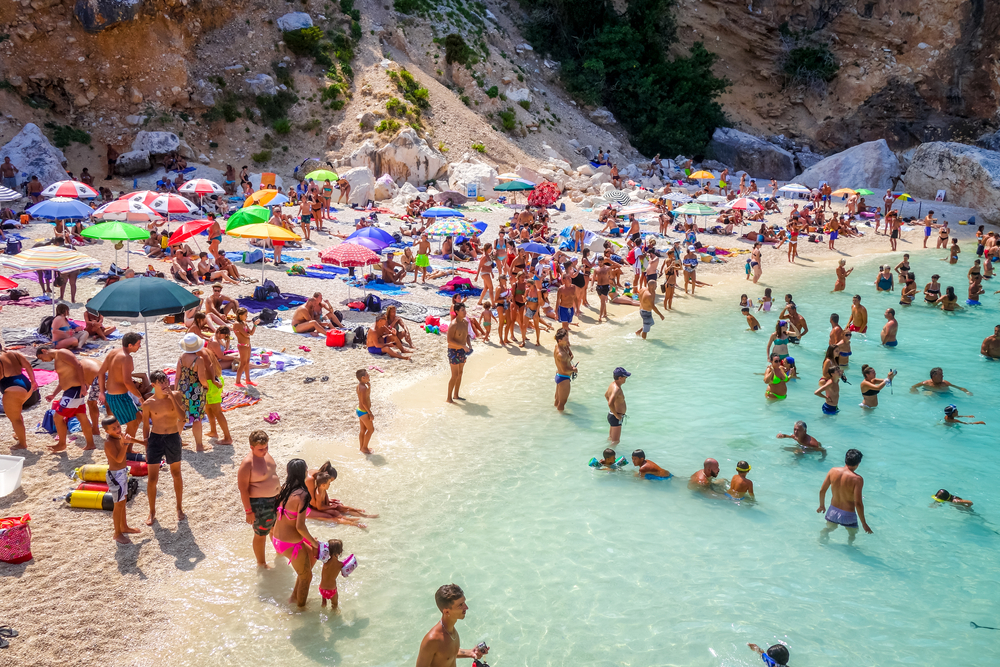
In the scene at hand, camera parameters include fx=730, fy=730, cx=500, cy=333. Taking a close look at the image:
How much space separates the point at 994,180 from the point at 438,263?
80.1 feet

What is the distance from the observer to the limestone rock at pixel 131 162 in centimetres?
2640

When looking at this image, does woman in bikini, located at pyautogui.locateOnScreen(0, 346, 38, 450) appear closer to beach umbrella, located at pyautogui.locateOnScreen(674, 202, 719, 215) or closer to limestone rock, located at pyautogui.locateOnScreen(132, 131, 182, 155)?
beach umbrella, located at pyautogui.locateOnScreen(674, 202, 719, 215)

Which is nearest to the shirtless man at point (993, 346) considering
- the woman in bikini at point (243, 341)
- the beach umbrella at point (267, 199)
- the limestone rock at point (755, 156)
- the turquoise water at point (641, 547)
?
the turquoise water at point (641, 547)

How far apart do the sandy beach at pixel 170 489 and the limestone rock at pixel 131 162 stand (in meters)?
11.8

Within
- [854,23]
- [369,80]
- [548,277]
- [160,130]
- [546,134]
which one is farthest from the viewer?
[854,23]

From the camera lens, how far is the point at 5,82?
85.9 ft

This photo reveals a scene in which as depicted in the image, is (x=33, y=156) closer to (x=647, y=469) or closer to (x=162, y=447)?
(x=162, y=447)

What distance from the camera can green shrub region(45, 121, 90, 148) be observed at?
26547 mm

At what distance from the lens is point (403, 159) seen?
94.7 ft

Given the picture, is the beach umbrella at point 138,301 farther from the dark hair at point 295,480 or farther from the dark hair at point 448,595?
the dark hair at point 448,595

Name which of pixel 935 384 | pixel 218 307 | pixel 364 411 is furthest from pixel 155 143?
pixel 935 384

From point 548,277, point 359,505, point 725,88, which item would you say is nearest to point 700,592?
point 359,505

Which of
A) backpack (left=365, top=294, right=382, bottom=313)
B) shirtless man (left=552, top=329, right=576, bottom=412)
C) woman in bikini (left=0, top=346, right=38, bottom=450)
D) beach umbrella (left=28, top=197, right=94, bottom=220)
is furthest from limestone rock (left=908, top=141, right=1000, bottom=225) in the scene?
woman in bikini (left=0, top=346, right=38, bottom=450)

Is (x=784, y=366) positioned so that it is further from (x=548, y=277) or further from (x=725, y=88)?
(x=725, y=88)
